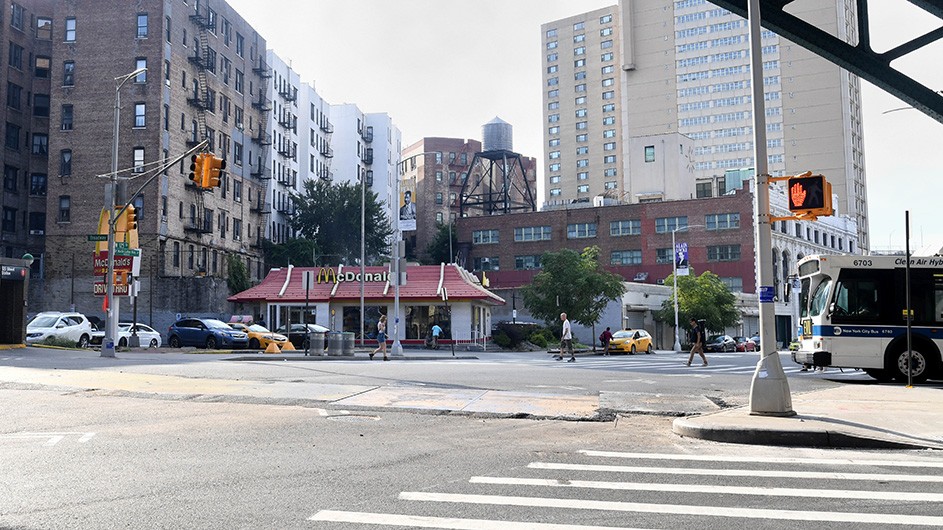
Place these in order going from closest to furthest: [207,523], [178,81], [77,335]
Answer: [207,523] < [77,335] < [178,81]

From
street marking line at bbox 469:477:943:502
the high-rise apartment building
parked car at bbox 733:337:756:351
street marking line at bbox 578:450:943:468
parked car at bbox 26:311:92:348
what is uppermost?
the high-rise apartment building

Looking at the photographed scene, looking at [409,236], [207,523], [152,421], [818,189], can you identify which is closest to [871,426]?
[818,189]

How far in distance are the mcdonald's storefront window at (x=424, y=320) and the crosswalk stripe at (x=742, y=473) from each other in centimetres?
4121

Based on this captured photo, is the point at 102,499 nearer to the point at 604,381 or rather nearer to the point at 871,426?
the point at 871,426

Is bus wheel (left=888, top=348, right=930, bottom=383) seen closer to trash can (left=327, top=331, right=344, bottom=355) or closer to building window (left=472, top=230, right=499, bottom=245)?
trash can (left=327, top=331, right=344, bottom=355)

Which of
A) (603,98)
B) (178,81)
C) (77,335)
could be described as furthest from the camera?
(603,98)

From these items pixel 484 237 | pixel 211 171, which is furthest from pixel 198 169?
pixel 484 237

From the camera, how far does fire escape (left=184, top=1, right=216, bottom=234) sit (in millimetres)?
60781

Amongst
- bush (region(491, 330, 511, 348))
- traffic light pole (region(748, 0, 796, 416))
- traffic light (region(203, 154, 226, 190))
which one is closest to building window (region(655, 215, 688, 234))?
bush (region(491, 330, 511, 348))

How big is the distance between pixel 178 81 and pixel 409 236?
6364cm

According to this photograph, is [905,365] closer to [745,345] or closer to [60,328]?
[60,328]

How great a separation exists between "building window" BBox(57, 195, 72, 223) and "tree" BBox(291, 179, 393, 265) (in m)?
24.6

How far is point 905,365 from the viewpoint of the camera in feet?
62.6

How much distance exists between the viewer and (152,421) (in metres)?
10.9
